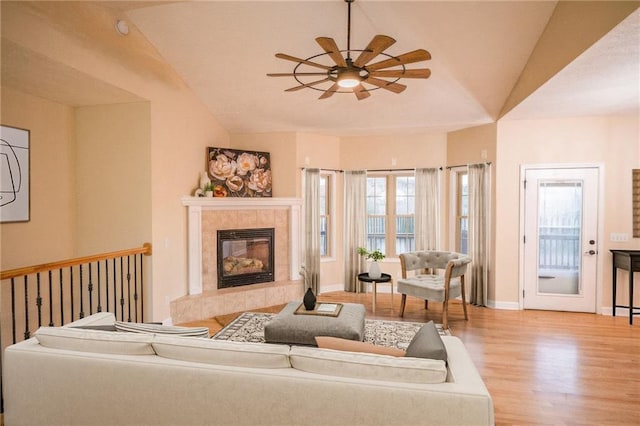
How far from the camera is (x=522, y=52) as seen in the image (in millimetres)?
4125

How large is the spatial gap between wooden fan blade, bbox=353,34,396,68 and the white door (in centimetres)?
381

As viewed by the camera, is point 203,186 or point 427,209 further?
point 427,209

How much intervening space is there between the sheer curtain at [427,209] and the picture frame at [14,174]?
5394 millimetres

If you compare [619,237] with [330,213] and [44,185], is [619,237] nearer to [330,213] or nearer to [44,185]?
[330,213]

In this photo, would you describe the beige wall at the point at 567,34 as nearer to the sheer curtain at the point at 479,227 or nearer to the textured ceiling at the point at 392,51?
the textured ceiling at the point at 392,51

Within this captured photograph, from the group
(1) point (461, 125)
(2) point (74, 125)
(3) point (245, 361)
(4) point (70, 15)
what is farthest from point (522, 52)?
(2) point (74, 125)

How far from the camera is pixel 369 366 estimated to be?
6.46ft

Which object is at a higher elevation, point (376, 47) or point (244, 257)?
point (376, 47)

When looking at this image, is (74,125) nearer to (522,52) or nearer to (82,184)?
(82,184)

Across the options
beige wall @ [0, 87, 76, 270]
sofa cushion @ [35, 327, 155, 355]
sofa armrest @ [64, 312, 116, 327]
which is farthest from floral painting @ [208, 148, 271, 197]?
sofa cushion @ [35, 327, 155, 355]

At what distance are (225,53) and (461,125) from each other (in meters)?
3.69

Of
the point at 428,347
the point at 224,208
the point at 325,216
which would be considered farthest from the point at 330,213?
the point at 428,347

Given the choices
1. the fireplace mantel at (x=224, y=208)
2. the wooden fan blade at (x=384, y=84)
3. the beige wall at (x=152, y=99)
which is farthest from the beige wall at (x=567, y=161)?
the beige wall at (x=152, y=99)

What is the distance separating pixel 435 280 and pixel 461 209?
165 cm
